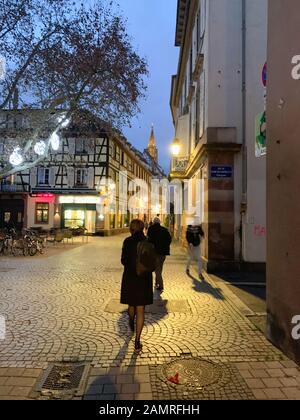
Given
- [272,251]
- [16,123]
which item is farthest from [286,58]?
[16,123]

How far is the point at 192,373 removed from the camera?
163 inches

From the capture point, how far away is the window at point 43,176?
112 feet

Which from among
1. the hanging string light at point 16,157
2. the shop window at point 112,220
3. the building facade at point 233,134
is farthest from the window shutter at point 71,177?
the building facade at point 233,134

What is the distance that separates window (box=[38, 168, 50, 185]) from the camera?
34250 mm

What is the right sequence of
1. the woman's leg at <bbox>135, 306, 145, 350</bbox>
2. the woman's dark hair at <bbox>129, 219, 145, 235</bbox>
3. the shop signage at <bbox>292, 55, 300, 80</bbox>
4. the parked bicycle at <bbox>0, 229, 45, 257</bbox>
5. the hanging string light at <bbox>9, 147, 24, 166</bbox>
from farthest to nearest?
the parked bicycle at <bbox>0, 229, 45, 257</bbox> < the hanging string light at <bbox>9, 147, 24, 166</bbox> < the woman's dark hair at <bbox>129, 219, 145, 235</bbox> < the woman's leg at <bbox>135, 306, 145, 350</bbox> < the shop signage at <bbox>292, 55, 300, 80</bbox>

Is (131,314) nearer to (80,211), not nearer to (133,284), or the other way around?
(133,284)

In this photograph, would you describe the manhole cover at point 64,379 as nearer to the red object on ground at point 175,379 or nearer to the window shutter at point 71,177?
the red object on ground at point 175,379

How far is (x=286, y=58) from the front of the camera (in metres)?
4.83

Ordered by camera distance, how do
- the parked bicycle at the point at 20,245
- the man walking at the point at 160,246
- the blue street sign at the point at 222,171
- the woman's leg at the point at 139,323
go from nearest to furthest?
the woman's leg at the point at 139,323 < the man walking at the point at 160,246 < the blue street sign at the point at 222,171 < the parked bicycle at the point at 20,245

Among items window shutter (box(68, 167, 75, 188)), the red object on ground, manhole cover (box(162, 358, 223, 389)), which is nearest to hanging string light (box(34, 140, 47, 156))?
manhole cover (box(162, 358, 223, 389))

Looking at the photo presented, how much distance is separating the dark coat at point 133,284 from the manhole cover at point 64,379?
1063 millimetres

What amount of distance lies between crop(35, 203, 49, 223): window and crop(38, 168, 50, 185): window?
6.94ft

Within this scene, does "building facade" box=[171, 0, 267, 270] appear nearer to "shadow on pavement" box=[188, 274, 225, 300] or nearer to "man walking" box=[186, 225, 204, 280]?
"man walking" box=[186, 225, 204, 280]

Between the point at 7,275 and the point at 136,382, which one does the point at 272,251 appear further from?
the point at 7,275
